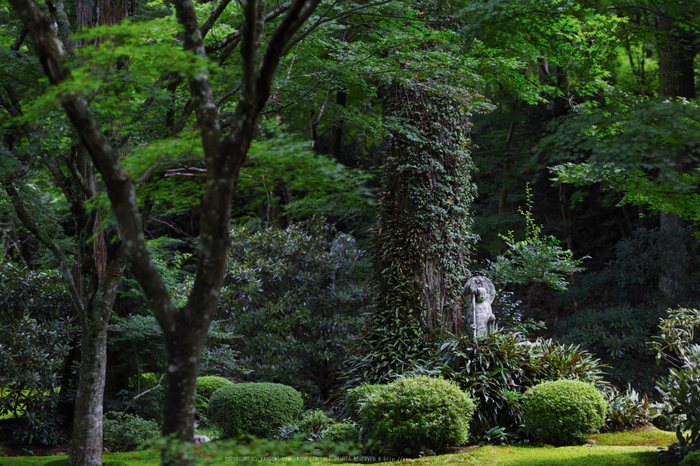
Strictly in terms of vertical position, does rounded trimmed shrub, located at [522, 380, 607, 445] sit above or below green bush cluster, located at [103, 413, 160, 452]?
above

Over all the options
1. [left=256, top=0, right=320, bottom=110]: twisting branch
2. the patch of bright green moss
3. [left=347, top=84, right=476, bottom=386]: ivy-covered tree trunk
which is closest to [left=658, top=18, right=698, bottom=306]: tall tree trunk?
[left=347, top=84, right=476, bottom=386]: ivy-covered tree trunk

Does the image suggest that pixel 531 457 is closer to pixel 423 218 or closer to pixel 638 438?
pixel 638 438

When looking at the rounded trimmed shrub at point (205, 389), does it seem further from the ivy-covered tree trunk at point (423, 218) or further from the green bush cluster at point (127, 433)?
the ivy-covered tree trunk at point (423, 218)

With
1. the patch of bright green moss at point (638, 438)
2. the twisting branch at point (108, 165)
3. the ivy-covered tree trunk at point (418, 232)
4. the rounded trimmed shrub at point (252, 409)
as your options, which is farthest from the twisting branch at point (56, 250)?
the patch of bright green moss at point (638, 438)

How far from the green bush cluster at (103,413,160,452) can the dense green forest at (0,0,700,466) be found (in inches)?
17.5

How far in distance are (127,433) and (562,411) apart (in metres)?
5.48

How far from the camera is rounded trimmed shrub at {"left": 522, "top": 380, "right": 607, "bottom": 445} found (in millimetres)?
6324

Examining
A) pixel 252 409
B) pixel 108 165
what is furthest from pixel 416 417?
pixel 108 165

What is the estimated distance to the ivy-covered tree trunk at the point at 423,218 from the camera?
848 cm

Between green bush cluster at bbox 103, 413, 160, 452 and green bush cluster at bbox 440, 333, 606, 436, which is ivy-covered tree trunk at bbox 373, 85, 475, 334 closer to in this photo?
green bush cluster at bbox 440, 333, 606, 436

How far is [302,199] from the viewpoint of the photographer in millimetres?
8641

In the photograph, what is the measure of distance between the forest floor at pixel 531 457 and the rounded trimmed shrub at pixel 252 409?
1.26 m

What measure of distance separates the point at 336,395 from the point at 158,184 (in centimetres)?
521

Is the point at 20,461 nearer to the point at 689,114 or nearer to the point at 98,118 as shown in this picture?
the point at 98,118
